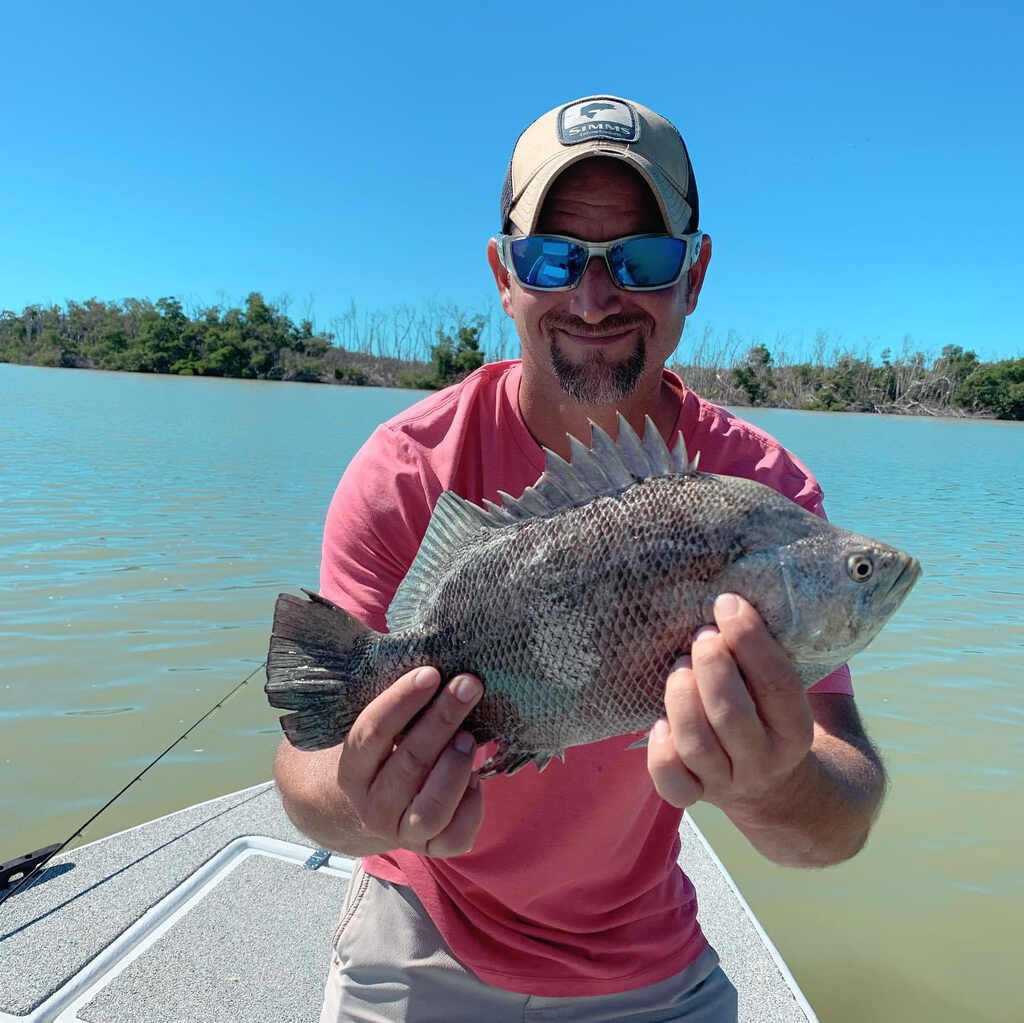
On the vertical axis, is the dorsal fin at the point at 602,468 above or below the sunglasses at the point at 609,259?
below

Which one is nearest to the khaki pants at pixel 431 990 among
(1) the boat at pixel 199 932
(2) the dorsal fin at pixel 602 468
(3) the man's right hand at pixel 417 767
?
(1) the boat at pixel 199 932

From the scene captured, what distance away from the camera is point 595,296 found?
8.83 feet

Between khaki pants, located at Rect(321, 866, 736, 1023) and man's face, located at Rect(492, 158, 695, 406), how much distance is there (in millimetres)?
1933

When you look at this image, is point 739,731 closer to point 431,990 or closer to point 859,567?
point 859,567

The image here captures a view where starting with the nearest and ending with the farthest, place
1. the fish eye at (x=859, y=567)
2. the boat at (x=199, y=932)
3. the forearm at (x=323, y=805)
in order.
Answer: the fish eye at (x=859, y=567) < the forearm at (x=323, y=805) < the boat at (x=199, y=932)

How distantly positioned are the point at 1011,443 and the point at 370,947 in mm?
54188

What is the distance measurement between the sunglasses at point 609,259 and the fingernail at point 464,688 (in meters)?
1.47

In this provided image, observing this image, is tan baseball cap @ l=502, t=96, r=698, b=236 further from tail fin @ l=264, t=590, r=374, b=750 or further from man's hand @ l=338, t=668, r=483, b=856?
man's hand @ l=338, t=668, r=483, b=856

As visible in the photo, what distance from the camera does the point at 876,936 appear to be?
495 centimetres

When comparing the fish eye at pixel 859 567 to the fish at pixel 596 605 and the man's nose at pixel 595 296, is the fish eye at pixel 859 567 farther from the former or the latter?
the man's nose at pixel 595 296

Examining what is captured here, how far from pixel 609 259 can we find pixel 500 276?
65 centimetres

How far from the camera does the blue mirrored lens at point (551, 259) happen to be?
270 centimetres

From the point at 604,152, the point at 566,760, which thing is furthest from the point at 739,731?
the point at 604,152

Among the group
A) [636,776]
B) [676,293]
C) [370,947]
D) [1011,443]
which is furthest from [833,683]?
[1011,443]
